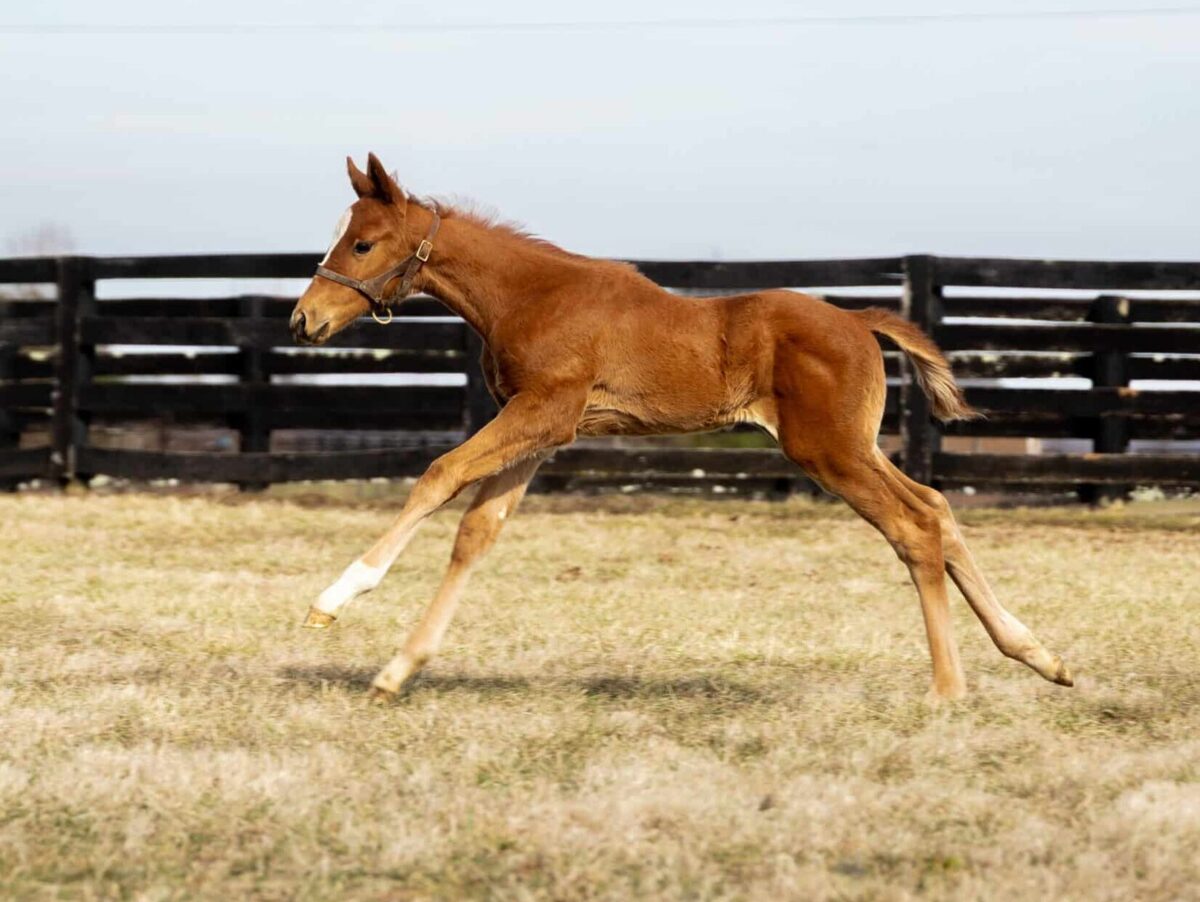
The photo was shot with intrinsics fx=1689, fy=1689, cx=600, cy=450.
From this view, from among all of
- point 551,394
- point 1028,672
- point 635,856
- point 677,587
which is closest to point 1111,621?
point 1028,672

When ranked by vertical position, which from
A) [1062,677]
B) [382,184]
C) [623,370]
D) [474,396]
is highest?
[382,184]

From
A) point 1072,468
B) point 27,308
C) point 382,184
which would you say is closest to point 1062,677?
point 382,184

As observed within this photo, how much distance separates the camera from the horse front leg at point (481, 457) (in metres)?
5.29

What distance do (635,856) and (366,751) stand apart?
1.35 meters

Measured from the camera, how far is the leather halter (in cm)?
580

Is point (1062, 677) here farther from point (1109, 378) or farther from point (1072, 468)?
point (1109, 378)

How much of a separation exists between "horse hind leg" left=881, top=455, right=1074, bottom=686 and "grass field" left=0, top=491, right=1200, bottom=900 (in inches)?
6.0

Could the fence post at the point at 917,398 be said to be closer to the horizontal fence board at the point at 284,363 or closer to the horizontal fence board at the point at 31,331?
the horizontal fence board at the point at 284,363

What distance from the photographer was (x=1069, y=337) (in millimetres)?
13656

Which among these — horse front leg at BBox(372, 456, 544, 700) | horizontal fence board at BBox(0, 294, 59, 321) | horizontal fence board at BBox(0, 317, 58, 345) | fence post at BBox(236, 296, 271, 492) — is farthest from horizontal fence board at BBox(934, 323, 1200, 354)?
horse front leg at BBox(372, 456, 544, 700)

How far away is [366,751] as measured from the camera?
4.95 m

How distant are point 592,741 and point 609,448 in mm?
8618

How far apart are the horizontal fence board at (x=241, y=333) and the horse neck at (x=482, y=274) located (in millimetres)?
7904

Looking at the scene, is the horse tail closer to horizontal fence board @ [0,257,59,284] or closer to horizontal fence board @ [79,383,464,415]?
horizontal fence board @ [79,383,464,415]
